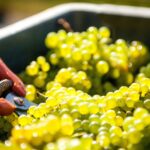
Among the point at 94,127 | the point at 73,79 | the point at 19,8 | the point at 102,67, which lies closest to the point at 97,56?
the point at 102,67

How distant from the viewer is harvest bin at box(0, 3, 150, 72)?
1306 millimetres

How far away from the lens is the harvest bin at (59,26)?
131cm

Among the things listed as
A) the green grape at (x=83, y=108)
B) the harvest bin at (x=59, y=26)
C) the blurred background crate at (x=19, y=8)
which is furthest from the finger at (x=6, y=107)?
the blurred background crate at (x=19, y=8)

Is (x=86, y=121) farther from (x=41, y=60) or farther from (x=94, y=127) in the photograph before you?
(x=41, y=60)

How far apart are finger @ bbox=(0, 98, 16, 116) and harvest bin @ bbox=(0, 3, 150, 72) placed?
365mm

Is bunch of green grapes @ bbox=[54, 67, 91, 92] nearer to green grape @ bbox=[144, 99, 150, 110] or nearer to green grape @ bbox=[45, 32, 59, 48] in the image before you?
green grape @ bbox=[45, 32, 59, 48]

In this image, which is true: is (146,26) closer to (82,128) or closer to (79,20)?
(79,20)

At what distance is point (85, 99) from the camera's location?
3.10 feet

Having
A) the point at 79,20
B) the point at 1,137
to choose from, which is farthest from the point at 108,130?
the point at 79,20

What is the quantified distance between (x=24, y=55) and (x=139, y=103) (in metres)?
0.52

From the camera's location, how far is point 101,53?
52.4 inches

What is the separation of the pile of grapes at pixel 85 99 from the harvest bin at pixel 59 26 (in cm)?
4

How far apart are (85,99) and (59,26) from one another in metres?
0.57

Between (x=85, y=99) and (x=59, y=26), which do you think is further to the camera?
(x=59, y=26)
